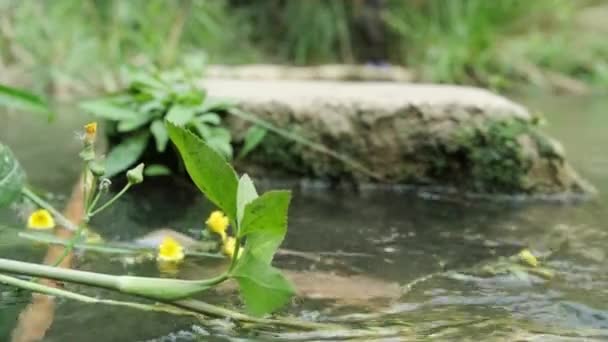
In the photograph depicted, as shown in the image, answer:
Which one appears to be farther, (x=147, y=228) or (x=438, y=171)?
(x=438, y=171)

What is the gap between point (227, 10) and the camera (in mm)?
7066

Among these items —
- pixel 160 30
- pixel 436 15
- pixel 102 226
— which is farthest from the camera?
pixel 436 15

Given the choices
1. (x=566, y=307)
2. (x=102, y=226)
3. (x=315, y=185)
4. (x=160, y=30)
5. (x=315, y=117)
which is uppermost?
(x=160, y=30)

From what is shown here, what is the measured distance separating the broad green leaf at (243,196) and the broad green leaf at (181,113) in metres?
1.04

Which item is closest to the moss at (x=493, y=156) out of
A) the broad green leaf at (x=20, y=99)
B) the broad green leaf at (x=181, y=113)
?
the broad green leaf at (x=181, y=113)

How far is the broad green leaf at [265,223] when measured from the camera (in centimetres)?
89

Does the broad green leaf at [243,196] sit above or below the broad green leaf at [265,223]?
above

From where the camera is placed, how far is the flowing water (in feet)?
3.41

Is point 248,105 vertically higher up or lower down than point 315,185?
higher up

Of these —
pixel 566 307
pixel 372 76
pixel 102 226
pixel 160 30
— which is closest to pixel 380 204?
pixel 102 226

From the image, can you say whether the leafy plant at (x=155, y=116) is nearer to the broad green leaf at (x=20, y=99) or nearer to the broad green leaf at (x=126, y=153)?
the broad green leaf at (x=126, y=153)

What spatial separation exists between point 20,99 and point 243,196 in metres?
0.61

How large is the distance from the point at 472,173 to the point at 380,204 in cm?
32

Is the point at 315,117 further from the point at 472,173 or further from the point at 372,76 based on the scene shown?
the point at 372,76
